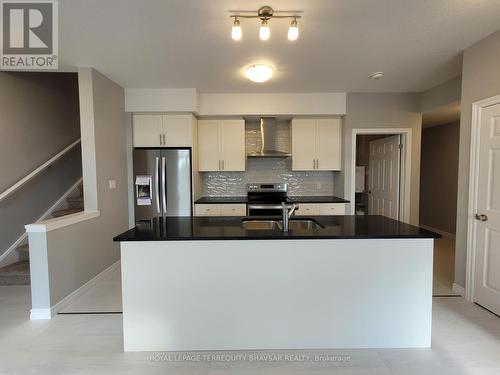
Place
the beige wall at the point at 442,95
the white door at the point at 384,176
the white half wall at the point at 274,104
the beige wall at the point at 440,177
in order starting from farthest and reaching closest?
1. the beige wall at the point at 440,177
2. the white door at the point at 384,176
3. the white half wall at the point at 274,104
4. the beige wall at the point at 442,95

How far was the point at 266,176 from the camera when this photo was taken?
473 centimetres

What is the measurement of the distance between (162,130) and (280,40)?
7.48 ft

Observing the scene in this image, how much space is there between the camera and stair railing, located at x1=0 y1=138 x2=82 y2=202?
9.59 feet

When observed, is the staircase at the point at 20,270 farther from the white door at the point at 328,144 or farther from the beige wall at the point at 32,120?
the white door at the point at 328,144

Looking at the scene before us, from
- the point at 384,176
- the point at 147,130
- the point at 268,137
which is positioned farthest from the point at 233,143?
the point at 384,176

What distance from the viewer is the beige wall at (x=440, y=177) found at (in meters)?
4.95

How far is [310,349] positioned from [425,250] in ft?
3.64

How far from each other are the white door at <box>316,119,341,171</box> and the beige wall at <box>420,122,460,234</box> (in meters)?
2.38

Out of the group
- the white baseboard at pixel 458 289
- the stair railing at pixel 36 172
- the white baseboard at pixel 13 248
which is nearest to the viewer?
the white baseboard at pixel 458 289

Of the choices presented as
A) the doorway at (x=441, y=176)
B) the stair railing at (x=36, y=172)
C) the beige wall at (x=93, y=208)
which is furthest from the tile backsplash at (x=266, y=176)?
the stair railing at (x=36, y=172)

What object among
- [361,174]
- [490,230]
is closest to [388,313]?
[490,230]

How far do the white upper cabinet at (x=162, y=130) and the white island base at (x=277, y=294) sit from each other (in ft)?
7.94

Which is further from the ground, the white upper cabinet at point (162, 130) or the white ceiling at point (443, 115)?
the white ceiling at point (443, 115)

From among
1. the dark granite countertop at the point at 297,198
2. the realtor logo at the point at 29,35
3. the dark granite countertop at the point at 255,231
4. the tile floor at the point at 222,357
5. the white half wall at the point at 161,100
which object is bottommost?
the tile floor at the point at 222,357
